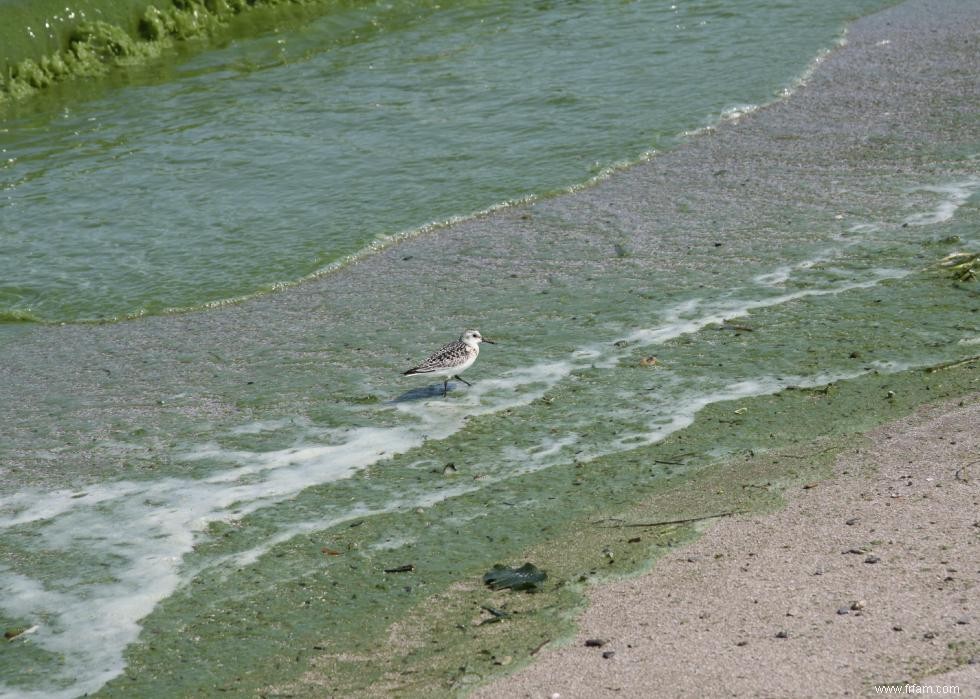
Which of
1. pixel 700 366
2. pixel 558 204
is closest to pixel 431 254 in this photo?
pixel 558 204

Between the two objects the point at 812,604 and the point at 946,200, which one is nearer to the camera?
the point at 812,604

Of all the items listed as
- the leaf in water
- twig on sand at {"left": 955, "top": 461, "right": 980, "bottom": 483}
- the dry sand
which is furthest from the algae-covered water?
twig on sand at {"left": 955, "top": 461, "right": 980, "bottom": 483}

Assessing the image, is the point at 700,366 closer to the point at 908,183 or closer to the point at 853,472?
the point at 853,472

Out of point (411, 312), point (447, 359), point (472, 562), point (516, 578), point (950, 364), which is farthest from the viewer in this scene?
point (411, 312)

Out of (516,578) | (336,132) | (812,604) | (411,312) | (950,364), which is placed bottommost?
(950,364)

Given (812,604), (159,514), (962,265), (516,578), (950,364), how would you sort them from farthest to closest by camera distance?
(962,265), (950,364), (159,514), (516,578), (812,604)

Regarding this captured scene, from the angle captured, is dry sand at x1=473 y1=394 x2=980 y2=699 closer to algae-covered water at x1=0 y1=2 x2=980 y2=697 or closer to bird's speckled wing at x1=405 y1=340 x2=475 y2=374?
algae-covered water at x1=0 y1=2 x2=980 y2=697

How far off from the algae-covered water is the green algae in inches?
0.8

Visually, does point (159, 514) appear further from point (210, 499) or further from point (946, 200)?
point (946, 200)

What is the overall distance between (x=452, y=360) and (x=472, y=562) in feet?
5.68

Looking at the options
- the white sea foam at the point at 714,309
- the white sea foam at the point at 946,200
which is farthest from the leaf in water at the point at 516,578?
the white sea foam at the point at 946,200

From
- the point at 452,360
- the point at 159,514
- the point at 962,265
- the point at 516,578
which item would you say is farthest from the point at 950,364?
the point at 159,514

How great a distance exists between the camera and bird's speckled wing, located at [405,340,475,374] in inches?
282

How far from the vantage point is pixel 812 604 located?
4.93 m
